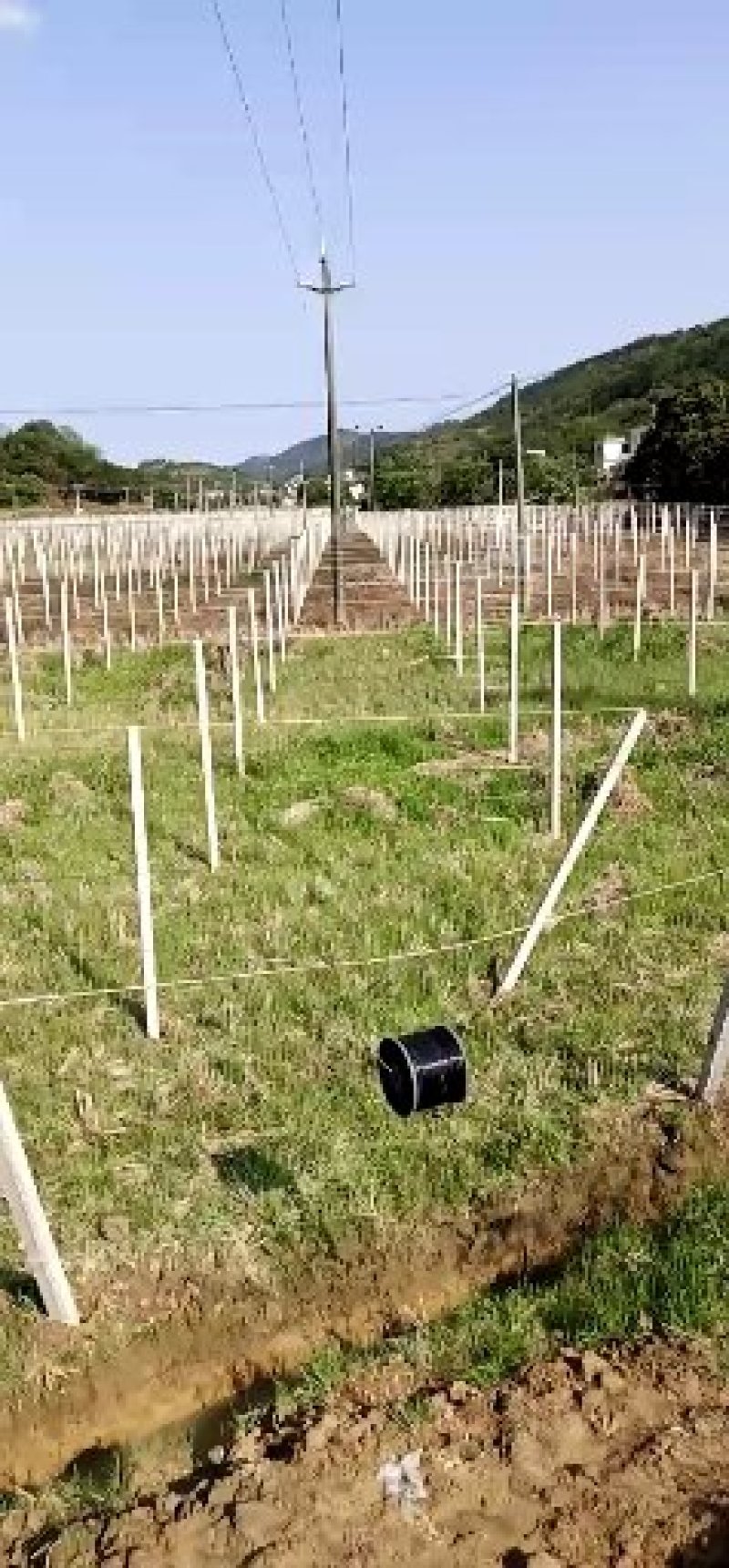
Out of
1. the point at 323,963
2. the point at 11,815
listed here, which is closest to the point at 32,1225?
the point at 323,963

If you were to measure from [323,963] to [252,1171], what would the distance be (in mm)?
1981

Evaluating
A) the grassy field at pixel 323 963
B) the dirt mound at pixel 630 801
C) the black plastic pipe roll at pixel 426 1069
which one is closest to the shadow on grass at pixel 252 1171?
the grassy field at pixel 323 963

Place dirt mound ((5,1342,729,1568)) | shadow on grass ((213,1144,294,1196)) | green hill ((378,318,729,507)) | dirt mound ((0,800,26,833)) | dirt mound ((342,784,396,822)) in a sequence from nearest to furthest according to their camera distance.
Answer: dirt mound ((5,1342,729,1568)) → shadow on grass ((213,1144,294,1196)) → dirt mound ((0,800,26,833)) → dirt mound ((342,784,396,822)) → green hill ((378,318,729,507))

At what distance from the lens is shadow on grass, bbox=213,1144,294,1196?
211 inches

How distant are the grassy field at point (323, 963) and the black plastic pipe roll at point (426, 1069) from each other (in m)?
0.50

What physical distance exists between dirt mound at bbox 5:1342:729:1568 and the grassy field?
998mm

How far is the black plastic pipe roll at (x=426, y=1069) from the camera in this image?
4965 millimetres

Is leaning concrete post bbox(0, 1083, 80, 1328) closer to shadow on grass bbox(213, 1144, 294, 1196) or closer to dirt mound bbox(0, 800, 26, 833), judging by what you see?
shadow on grass bbox(213, 1144, 294, 1196)

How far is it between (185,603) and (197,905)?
18.8m

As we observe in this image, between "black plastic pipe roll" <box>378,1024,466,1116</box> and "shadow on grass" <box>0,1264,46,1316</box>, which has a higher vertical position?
"black plastic pipe roll" <box>378,1024,466,1116</box>

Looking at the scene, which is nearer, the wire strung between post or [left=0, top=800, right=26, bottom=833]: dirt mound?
the wire strung between post

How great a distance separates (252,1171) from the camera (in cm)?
545

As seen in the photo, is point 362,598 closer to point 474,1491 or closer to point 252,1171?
point 252,1171

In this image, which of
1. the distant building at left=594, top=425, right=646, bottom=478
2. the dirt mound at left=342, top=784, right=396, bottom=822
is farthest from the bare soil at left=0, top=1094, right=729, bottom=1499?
the distant building at left=594, top=425, right=646, bottom=478
